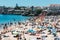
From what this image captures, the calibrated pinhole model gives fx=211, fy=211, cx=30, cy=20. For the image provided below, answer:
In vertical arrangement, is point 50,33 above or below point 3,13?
above

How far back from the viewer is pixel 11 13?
11544 centimetres

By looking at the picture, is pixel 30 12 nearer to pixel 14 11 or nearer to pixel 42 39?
pixel 14 11

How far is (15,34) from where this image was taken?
2183 cm

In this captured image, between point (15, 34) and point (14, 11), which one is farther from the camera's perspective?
point (14, 11)

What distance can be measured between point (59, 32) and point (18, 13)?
287 feet

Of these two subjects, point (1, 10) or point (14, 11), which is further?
point (1, 10)

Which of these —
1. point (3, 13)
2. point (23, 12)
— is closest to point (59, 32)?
point (23, 12)

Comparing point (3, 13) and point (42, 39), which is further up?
point (42, 39)

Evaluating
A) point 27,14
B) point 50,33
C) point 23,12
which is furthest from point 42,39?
point 23,12

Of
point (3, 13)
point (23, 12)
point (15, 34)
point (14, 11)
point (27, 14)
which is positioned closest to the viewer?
point (15, 34)

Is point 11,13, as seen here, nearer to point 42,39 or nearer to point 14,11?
point 14,11

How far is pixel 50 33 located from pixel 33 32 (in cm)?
184

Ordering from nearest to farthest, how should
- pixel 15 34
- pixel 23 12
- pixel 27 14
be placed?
pixel 15 34 → pixel 27 14 → pixel 23 12

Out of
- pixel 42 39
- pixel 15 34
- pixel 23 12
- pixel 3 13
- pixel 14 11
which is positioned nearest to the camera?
pixel 42 39
